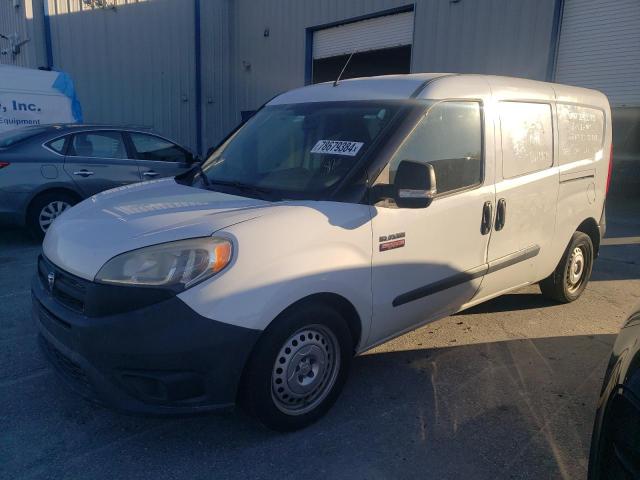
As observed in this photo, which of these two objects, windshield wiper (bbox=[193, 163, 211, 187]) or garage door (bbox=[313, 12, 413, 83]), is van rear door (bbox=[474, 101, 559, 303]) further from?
garage door (bbox=[313, 12, 413, 83])

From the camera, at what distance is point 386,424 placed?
280 cm

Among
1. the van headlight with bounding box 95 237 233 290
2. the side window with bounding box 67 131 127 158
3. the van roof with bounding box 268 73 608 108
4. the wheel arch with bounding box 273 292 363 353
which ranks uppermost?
the van roof with bounding box 268 73 608 108

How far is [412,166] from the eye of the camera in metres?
2.66

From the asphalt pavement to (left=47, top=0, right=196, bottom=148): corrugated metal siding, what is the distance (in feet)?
41.9

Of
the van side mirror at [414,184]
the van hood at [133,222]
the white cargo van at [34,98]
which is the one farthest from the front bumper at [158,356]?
the white cargo van at [34,98]

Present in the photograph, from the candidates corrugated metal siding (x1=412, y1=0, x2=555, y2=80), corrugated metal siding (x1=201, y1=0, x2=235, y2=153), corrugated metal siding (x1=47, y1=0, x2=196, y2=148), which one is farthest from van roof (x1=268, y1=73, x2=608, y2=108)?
corrugated metal siding (x1=47, y1=0, x2=196, y2=148)

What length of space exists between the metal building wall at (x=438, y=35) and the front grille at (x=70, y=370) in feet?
30.7

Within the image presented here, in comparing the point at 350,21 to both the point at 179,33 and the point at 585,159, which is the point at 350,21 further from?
the point at 585,159

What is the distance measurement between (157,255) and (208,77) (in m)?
14.5

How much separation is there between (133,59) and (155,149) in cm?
945

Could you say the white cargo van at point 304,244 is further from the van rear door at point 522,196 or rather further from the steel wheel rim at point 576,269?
the steel wheel rim at point 576,269

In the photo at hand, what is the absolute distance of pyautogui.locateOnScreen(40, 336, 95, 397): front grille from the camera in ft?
7.82

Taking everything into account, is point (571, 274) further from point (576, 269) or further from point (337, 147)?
point (337, 147)

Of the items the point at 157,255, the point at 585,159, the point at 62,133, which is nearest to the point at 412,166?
the point at 157,255
